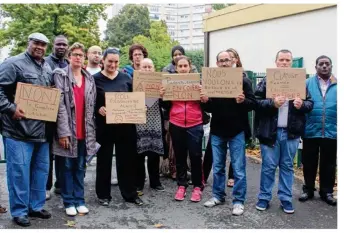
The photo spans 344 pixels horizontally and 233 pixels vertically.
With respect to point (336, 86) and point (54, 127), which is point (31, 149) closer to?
point (54, 127)

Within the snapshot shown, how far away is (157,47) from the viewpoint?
41688 millimetres

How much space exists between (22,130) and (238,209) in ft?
9.07

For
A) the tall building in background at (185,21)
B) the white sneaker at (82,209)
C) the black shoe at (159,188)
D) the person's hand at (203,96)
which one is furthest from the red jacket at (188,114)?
the tall building in background at (185,21)

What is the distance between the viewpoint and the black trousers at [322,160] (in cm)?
→ 589

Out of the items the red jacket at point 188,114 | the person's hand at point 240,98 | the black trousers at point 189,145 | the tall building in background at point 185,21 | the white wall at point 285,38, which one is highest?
the tall building in background at point 185,21

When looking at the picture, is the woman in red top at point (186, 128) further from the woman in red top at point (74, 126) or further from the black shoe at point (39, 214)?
the black shoe at point (39, 214)

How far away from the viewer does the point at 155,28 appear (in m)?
51.7

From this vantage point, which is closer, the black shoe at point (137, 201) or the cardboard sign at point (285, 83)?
the cardboard sign at point (285, 83)

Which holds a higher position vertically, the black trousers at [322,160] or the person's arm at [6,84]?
the person's arm at [6,84]

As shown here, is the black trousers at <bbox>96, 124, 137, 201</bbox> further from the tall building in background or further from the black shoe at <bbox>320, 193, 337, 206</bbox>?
the tall building in background

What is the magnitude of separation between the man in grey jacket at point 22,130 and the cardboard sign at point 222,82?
6.33 ft

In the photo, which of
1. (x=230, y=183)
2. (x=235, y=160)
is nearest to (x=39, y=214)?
(x=235, y=160)

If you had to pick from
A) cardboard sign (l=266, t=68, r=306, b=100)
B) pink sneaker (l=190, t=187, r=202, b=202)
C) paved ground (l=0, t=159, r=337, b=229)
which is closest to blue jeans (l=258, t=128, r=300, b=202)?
paved ground (l=0, t=159, r=337, b=229)

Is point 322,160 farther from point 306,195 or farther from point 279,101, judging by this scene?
point 279,101
